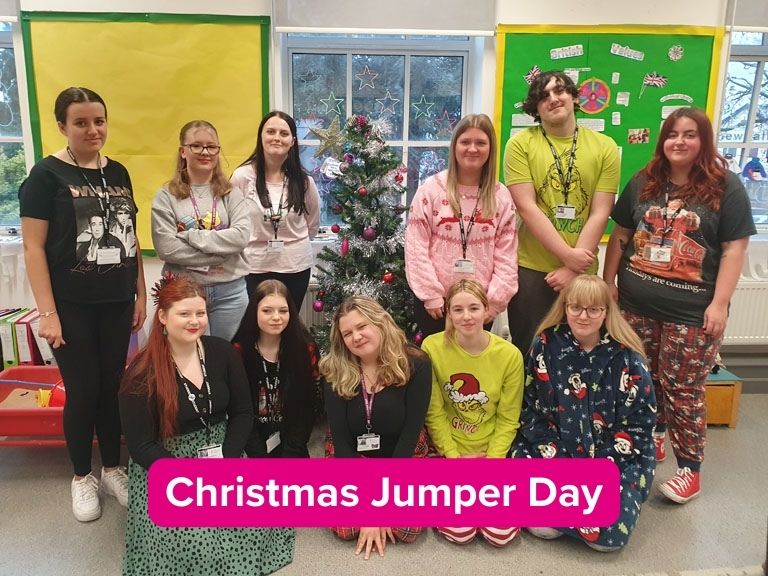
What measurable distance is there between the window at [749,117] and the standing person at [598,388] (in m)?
2.18

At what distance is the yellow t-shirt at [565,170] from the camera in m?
2.42

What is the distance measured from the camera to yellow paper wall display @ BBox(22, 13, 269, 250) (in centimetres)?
317

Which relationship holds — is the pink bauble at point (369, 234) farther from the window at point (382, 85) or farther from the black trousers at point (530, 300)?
the window at point (382, 85)

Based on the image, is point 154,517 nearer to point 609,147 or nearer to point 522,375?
point 522,375

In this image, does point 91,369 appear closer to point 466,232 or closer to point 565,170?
point 466,232

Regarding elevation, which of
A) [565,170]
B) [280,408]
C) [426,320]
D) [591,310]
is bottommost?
[280,408]

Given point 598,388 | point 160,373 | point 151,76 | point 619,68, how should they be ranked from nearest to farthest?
point 160,373, point 598,388, point 151,76, point 619,68

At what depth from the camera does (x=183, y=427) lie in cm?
201

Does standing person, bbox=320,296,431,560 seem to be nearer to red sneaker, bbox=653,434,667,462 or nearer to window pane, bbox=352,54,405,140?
red sneaker, bbox=653,434,667,462

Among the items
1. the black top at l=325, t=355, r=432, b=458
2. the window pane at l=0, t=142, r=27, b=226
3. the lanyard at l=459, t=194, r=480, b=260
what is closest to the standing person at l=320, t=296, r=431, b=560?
the black top at l=325, t=355, r=432, b=458

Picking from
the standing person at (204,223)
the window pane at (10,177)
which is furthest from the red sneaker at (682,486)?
the window pane at (10,177)

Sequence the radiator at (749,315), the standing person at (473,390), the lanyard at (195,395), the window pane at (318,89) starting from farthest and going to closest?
the window pane at (318,89) < the radiator at (749,315) < the standing person at (473,390) < the lanyard at (195,395)

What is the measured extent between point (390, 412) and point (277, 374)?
498mm

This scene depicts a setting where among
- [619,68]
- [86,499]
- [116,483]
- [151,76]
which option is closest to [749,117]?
[619,68]
